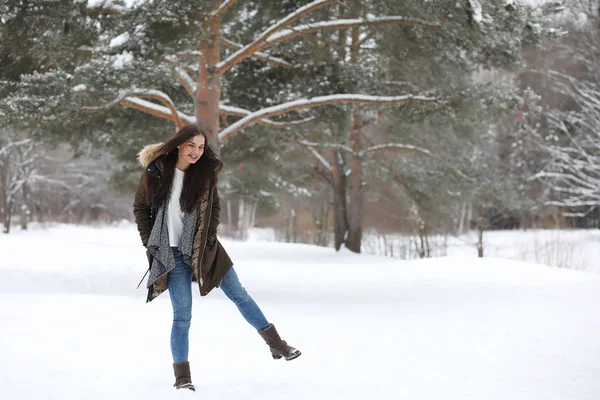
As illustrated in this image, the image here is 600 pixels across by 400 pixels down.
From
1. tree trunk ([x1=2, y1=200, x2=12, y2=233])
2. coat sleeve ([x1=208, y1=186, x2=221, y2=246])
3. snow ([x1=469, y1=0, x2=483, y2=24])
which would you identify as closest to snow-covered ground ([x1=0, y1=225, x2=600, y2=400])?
coat sleeve ([x1=208, y1=186, x2=221, y2=246])

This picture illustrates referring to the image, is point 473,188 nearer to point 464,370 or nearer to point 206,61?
point 206,61

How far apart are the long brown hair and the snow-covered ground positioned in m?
1.21

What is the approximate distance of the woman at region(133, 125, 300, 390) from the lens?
3.70 meters

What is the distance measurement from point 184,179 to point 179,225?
29cm

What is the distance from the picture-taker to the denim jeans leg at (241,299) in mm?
3984

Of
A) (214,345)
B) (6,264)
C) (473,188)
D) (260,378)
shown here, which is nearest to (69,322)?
(214,345)

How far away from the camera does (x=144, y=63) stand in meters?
8.11

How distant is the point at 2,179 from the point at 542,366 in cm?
2553

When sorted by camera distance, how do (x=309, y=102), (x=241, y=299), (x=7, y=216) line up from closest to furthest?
(x=241, y=299) < (x=309, y=102) < (x=7, y=216)

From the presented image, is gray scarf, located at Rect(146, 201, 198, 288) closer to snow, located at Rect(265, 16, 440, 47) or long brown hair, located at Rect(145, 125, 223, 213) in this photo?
long brown hair, located at Rect(145, 125, 223, 213)

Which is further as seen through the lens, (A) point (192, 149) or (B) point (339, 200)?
(B) point (339, 200)

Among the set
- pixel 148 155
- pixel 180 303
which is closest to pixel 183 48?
pixel 148 155

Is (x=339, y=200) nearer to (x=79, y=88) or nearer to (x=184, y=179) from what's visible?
(x=79, y=88)

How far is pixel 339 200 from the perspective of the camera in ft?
60.5
